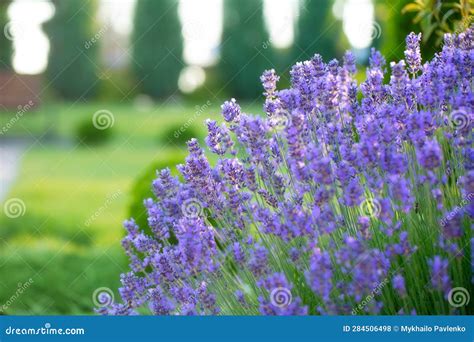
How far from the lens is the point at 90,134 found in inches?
611

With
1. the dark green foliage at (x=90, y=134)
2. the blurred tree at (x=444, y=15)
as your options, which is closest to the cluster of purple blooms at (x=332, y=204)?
the blurred tree at (x=444, y=15)

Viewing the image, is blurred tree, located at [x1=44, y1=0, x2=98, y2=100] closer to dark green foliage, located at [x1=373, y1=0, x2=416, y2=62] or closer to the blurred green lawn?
the blurred green lawn

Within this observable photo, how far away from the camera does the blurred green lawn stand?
15.8 ft

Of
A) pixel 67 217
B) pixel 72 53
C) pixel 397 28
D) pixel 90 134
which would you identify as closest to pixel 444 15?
pixel 397 28

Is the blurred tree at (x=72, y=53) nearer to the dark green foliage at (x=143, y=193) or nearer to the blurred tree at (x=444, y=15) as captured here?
the dark green foliage at (x=143, y=193)

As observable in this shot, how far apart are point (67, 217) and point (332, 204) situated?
6.28 meters

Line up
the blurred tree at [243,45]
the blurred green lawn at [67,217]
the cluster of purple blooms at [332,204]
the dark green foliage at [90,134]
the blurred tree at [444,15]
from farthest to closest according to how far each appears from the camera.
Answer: the blurred tree at [243,45]
the dark green foliage at [90,134]
the blurred green lawn at [67,217]
the blurred tree at [444,15]
the cluster of purple blooms at [332,204]

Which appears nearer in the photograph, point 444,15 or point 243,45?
point 444,15

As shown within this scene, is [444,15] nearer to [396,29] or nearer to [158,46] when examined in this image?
[396,29]

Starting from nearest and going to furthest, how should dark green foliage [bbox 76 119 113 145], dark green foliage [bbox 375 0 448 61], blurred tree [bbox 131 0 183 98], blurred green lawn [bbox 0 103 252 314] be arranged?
dark green foliage [bbox 375 0 448 61]
blurred green lawn [bbox 0 103 252 314]
dark green foliage [bbox 76 119 113 145]
blurred tree [bbox 131 0 183 98]

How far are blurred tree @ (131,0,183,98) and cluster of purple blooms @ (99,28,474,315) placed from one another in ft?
69.2

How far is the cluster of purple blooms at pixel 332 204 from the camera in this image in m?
1.78

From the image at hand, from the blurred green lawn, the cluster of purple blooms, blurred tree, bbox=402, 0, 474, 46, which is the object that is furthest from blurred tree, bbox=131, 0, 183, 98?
the cluster of purple blooms

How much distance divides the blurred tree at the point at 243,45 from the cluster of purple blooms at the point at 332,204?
18.1 m
